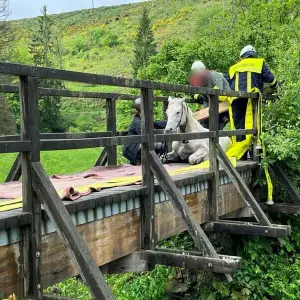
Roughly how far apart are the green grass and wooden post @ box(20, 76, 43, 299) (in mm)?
19958

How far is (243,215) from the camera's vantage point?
789 centimetres

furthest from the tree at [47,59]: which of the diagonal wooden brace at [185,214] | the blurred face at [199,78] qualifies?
the diagonal wooden brace at [185,214]

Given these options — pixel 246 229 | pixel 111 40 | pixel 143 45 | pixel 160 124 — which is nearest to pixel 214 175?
pixel 246 229

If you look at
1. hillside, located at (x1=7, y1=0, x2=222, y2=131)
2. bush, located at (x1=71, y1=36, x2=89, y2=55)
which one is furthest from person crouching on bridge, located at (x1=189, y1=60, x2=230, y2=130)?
bush, located at (x1=71, y1=36, x2=89, y2=55)

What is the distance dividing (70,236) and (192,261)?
5.89 feet

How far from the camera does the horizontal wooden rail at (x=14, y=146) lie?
3.64 meters

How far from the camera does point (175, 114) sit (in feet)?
25.7

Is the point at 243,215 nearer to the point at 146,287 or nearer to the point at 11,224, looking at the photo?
the point at 146,287

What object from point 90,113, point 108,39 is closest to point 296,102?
point 90,113

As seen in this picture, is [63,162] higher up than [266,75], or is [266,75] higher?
[266,75]

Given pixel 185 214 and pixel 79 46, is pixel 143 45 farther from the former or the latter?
pixel 185 214

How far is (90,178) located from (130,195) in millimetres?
1389

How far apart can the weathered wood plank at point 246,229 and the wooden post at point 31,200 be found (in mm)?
3352

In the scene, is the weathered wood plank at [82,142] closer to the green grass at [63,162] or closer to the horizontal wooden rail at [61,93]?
the horizontal wooden rail at [61,93]
